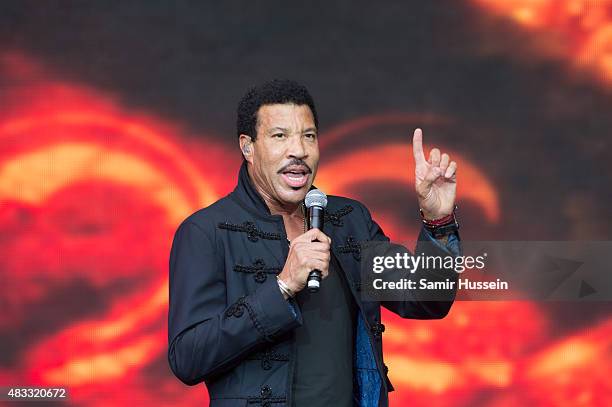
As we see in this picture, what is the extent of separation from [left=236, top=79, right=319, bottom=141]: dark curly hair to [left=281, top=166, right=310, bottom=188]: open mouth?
13cm

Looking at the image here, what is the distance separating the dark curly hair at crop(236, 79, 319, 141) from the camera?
2145mm

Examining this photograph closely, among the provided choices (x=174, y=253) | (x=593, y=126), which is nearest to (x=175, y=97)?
(x=593, y=126)

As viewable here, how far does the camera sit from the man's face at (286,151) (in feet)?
6.88

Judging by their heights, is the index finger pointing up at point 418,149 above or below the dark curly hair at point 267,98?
below

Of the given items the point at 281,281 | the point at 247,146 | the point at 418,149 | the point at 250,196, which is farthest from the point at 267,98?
the point at 281,281

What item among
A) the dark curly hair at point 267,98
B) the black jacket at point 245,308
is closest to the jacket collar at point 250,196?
the black jacket at point 245,308

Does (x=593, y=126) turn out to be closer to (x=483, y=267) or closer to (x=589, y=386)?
(x=483, y=267)

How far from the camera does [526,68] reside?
13.7ft

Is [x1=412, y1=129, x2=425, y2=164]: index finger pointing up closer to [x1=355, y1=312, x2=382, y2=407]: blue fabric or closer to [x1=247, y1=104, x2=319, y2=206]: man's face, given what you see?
[x1=247, y1=104, x2=319, y2=206]: man's face

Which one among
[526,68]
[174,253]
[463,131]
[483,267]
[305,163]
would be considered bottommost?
[174,253]

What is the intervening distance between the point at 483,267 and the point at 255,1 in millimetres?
1634

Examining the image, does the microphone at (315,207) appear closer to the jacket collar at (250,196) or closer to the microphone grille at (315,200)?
the microphone grille at (315,200)

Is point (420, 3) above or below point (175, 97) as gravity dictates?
above

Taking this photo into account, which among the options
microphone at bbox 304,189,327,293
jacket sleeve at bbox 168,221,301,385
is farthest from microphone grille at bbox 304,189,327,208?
jacket sleeve at bbox 168,221,301,385
